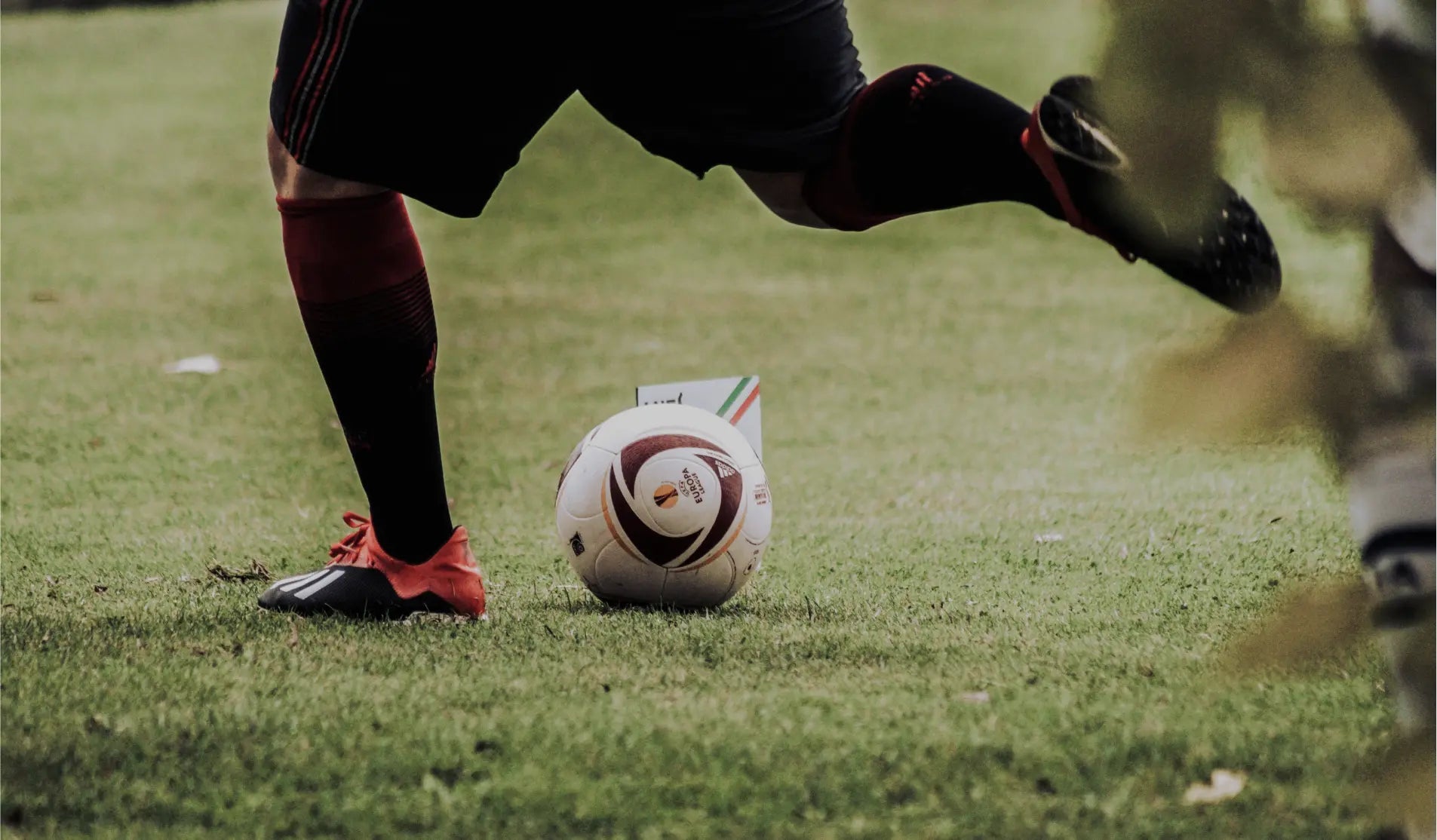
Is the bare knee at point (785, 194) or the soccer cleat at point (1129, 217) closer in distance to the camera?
the soccer cleat at point (1129, 217)

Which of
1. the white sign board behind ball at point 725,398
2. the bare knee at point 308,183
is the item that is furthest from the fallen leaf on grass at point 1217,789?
the bare knee at point 308,183

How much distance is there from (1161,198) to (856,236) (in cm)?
796

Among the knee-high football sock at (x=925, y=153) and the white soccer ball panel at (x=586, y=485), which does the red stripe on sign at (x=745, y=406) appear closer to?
the white soccer ball panel at (x=586, y=485)

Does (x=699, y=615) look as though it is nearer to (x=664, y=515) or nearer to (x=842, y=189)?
(x=664, y=515)

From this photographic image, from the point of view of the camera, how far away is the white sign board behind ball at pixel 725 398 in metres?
3.14

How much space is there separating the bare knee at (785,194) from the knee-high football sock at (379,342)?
592mm

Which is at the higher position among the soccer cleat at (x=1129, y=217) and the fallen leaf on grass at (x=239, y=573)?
the soccer cleat at (x=1129, y=217)

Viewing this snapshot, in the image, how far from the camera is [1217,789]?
6.12ft

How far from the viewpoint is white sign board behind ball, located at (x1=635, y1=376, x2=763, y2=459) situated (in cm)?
314

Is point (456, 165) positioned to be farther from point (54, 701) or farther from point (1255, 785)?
point (1255, 785)

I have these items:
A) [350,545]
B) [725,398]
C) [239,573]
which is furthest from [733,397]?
[239,573]

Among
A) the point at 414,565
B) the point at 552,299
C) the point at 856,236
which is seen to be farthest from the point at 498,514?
the point at 856,236

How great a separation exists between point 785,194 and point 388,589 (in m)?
0.96

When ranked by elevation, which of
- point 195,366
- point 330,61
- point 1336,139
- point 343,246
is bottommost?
point 195,366
